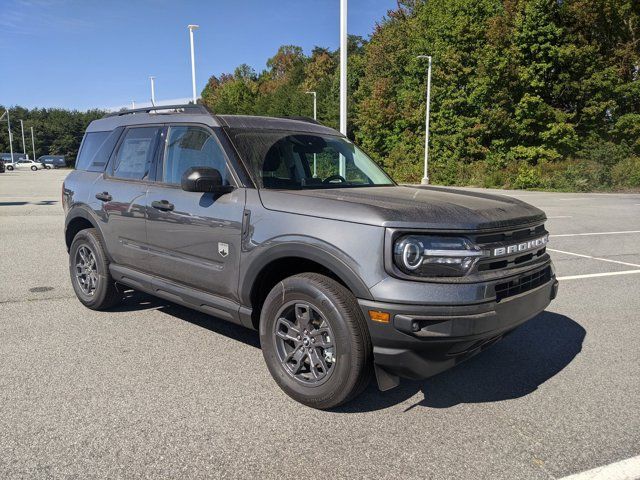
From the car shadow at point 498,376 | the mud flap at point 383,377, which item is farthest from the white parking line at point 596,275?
the mud flap at point 383,377

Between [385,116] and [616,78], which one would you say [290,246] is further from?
[385,116]

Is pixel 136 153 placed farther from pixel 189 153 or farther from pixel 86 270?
pixel 86 270

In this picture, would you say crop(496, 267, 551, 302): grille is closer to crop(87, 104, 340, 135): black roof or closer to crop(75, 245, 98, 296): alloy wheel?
crop(87, 104, 340, 135): black roof

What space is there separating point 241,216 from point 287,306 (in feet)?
2.37

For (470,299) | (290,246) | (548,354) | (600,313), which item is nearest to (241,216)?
(290,246)

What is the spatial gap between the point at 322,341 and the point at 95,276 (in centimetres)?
299

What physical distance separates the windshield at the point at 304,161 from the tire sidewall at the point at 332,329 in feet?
2.81

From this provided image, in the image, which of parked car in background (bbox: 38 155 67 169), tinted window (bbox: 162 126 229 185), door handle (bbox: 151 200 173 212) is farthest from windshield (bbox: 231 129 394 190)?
parked car in background (bbox: 38 155 67 169)

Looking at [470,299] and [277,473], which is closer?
[277,473]

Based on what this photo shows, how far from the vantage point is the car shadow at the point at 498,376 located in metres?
3.42

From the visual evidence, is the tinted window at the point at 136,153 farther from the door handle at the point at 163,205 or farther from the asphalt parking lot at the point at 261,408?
the asphalt parking lot at the point at 261,408

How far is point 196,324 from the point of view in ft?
16.0

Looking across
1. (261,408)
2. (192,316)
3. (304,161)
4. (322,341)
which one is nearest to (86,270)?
(192,316)

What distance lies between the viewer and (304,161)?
4332 mm
